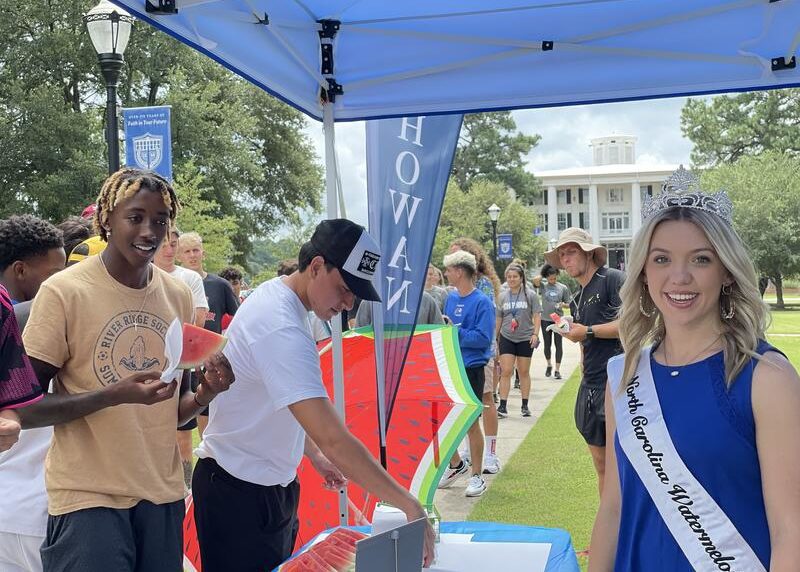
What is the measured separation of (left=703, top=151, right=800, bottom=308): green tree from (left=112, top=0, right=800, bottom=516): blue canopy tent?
49.7m

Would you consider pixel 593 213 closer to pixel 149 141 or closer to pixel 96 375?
pixel 149 141

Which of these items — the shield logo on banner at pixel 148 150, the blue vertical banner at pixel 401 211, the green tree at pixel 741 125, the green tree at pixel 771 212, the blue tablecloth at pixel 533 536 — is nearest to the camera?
the blue tablecloth at pixel 533 536

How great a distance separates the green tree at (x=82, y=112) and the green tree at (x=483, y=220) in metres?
16.4

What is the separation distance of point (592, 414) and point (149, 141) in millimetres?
7011

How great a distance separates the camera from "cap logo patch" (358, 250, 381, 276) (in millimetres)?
2791

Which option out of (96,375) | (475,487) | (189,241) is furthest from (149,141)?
(96,375)

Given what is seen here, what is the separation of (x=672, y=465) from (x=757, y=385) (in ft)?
0.94

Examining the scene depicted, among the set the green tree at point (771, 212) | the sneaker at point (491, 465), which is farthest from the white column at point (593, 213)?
the sneaker at point (491, 465)

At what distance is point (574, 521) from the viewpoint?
612 cm

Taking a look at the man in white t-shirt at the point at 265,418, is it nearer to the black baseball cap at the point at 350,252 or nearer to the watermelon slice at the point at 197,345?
the black baseball cap at the point at 350,252

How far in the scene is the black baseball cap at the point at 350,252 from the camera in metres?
2.78

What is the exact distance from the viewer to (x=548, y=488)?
7.15 meters

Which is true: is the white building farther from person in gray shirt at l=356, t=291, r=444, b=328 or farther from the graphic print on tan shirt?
the graphic print on tan shirt

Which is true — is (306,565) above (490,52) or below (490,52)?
below
